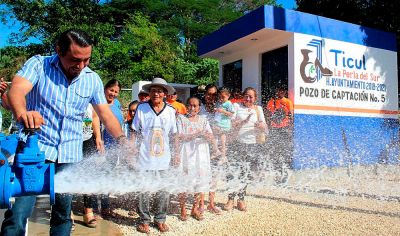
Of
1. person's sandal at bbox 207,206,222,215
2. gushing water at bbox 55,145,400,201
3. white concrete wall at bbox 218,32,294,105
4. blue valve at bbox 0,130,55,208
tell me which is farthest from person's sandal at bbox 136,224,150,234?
white concrete wall at bbox 218,32,294,105

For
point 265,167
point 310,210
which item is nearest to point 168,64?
point 265,167

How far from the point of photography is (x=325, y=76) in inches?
342

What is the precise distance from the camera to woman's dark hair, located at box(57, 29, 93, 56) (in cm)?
241

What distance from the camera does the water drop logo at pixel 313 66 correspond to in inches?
332

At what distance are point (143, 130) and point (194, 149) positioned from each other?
0.82 meters

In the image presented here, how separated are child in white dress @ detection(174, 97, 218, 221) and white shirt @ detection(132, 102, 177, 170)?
15.5 inches

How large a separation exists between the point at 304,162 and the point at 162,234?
16.2 ft

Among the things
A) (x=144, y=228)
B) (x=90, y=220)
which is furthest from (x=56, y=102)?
(x=90, y=220)

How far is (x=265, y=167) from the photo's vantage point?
21.3 ft

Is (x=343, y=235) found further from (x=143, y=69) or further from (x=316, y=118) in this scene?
(x=143, y=69)

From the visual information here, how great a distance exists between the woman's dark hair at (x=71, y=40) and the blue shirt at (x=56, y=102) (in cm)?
19

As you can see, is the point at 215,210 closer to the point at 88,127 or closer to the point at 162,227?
the point at 162,227

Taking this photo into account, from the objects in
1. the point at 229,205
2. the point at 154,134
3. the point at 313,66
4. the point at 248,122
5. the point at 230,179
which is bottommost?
the point at 229,205

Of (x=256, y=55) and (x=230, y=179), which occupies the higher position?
(x=256, y=55)
